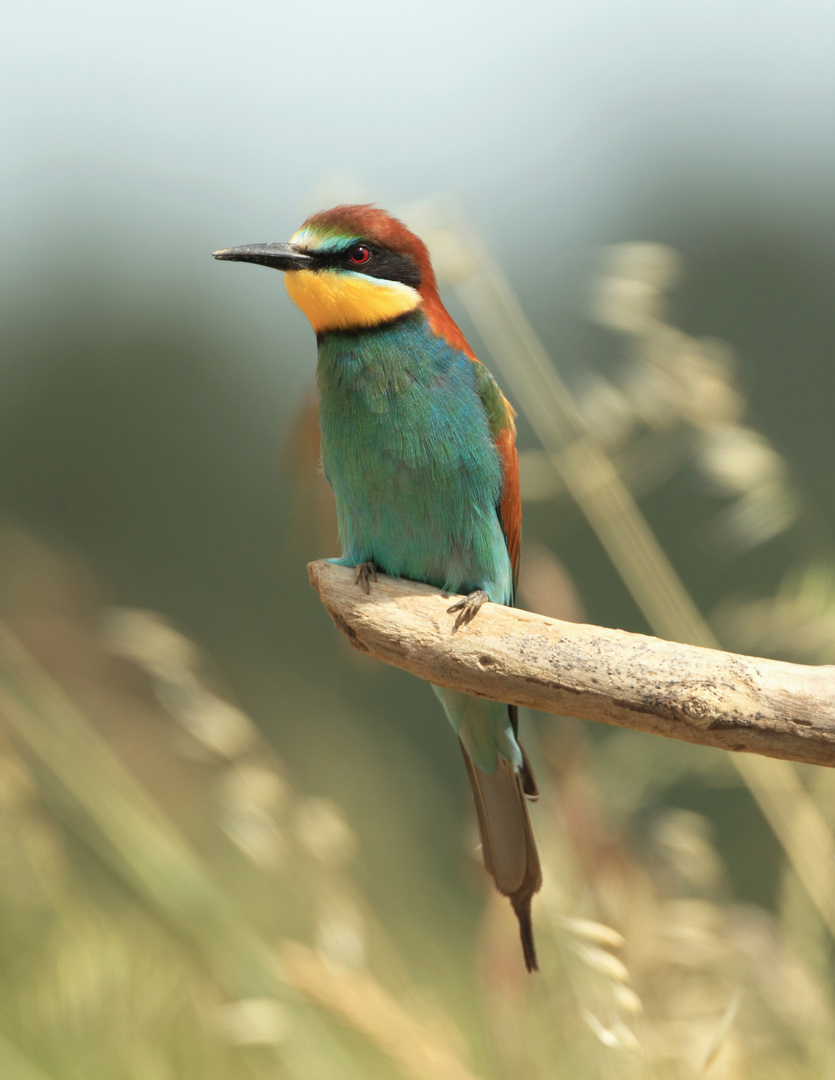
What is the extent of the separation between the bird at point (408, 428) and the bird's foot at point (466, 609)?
0.61ft

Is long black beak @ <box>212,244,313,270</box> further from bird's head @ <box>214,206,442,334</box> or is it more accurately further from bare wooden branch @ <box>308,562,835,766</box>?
bare wooden branch @ <box>308,562,835,766</box>

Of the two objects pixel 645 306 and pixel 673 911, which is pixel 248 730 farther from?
pixel 645 306

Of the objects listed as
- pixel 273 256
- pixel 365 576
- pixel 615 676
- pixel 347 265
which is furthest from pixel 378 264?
pixel 615 676

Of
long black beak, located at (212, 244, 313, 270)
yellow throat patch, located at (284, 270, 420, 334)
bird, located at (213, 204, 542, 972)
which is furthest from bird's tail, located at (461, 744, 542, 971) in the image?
long black beak, located at (212, 244, 313, 270)

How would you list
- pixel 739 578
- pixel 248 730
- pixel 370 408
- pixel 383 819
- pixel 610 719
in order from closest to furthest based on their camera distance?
pixel 610 719 < pixel 370 408 < pixel 248 730 < pixel 383 819 < pixel 739 578

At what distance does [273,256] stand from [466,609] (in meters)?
0.63

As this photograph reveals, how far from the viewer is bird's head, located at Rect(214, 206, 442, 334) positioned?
4.67 ft

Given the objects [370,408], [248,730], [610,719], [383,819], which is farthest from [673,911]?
[383,819]

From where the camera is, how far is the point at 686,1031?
4.77 ft

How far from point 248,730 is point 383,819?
1.42 metres

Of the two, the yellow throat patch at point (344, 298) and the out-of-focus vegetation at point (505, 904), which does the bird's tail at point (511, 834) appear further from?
the yellow throat patch at point (344, 298)

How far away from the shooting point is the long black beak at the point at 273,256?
1.40 metres

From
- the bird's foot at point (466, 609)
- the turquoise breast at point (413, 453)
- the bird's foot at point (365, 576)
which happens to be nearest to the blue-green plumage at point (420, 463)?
the turquoise breast at point (413, 453)

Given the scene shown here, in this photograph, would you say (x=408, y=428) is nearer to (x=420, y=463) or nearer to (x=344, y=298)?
(x=420, y=463)
